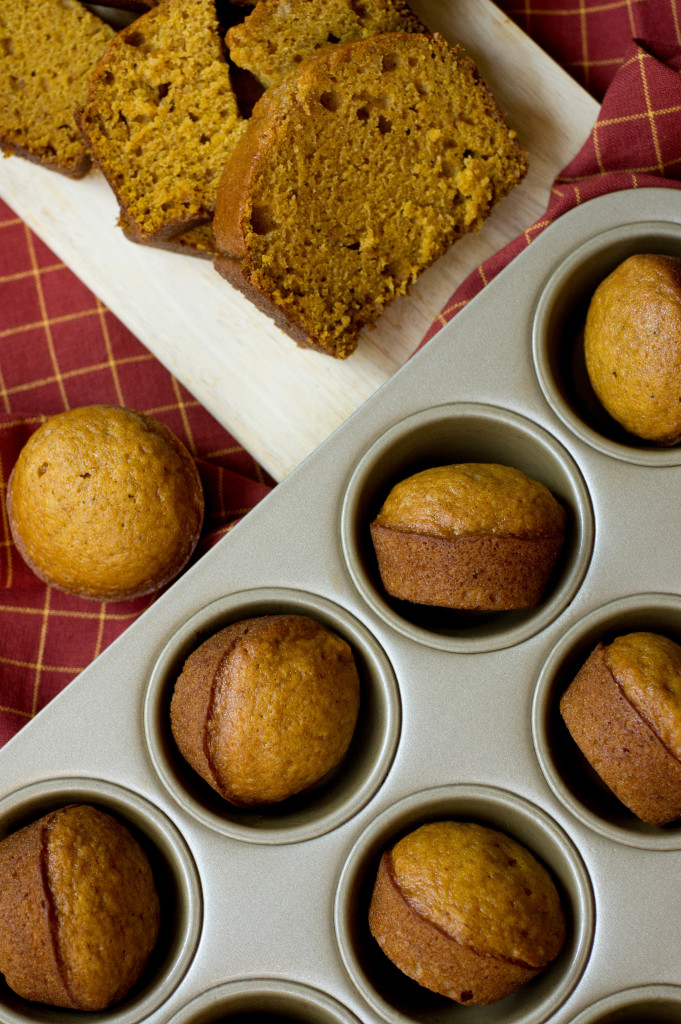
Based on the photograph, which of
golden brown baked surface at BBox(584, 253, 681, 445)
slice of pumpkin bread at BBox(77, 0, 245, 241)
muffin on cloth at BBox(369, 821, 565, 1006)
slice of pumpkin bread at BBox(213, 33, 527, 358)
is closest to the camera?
muffin on cloth at BBox(369, 821, 565, 1006)

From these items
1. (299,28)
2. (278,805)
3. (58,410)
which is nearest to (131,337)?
(58,410)

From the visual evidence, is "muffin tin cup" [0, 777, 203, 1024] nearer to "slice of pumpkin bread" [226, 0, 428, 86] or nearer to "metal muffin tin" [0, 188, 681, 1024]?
"metal muffin tin" [0, 188, 681, 1024]

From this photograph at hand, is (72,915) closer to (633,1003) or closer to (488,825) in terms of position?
(488,825)

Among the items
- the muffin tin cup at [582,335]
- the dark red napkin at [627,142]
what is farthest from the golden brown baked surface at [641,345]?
the dark red napkin at [627,142]

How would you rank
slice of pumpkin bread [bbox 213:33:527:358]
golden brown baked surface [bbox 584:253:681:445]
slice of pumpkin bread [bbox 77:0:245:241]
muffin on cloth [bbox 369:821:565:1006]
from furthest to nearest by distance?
slice of pumpkin bread [bbox 77:0:245:241] → slice of pumpkin bread [bbox 213:33:527:358] → golden brown baked surface [bbox 584:253:681:445] → muffin on cloth [bbox 369:821:565:1006]

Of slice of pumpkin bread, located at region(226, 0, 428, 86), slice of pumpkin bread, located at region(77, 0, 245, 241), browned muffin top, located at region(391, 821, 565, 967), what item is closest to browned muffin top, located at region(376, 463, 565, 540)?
browned muffin top, located at region(391, 821, 565, 967)

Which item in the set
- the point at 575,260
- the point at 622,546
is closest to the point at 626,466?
the point at 622,546
